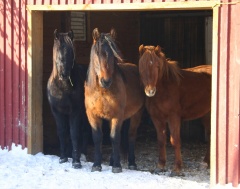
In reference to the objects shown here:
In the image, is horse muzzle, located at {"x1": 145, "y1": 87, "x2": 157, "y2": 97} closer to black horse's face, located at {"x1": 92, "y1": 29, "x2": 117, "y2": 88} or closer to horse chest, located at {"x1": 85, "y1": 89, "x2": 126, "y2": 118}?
horse chest, located at {"x1": 85, "y1": 89, "x2": 126, "y2": 118}

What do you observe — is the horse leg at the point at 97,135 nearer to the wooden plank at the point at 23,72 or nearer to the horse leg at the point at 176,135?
the horse leg at the point at 176,135

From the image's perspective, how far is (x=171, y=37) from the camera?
12141 millimetres

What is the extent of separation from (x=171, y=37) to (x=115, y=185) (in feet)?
19.8

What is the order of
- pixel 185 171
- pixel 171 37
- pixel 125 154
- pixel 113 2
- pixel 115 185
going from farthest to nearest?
pixel 171 37 → pixel 125 154 → pixel 185 171 → pixel 113 2 → pixel 115 185

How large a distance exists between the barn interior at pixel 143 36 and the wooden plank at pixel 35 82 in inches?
55.9

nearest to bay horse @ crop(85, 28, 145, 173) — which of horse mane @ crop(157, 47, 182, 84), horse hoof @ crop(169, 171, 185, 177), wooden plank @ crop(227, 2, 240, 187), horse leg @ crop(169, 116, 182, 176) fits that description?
horse mane @ crop(157, 47, 182, 84)

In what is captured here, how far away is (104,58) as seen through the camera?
719 cm

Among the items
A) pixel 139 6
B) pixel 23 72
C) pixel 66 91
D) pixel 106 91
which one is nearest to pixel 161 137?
pixel 106 91

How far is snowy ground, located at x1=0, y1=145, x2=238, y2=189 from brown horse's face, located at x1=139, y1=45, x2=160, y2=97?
52.3 inches

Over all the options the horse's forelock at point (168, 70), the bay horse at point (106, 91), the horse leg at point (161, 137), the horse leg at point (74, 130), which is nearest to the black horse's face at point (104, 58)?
the bay horse at point (106, 91)

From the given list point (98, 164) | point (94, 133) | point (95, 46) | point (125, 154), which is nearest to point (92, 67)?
point (95, 46)

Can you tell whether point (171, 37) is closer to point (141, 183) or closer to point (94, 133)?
point (94, 133)

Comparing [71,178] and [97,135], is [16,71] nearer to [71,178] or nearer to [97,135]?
[97,135]

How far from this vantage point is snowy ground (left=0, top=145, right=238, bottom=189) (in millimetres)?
6945
